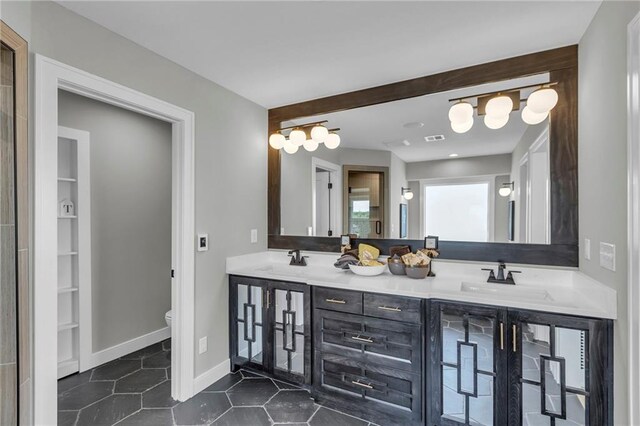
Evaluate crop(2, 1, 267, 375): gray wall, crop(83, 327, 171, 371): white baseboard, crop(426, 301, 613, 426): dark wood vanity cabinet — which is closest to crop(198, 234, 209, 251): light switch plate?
crop(2, 1, 267, 375): gray wall

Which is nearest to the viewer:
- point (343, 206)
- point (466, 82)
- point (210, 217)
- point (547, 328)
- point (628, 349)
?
point (628, 349)

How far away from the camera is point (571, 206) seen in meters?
2.01

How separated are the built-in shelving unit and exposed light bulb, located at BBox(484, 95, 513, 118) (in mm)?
3345

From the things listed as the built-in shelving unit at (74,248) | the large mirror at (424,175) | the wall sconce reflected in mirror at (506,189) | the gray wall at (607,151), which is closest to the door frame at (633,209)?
the gray wall at (607,151)

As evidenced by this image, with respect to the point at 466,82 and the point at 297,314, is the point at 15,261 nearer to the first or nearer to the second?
the point at 297,314

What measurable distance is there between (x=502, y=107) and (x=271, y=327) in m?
2.37

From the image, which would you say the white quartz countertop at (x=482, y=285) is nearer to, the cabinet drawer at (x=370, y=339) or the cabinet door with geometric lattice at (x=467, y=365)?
the cabinet door with geometric lattice at (x=467, y=365)

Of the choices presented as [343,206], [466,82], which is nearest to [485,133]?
[466,82]

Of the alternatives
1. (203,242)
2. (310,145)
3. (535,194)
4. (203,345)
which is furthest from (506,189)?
(203,345)

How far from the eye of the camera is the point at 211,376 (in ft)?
8.31

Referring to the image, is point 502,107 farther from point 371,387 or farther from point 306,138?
point 371,387

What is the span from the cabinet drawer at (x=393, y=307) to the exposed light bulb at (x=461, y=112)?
1.32m

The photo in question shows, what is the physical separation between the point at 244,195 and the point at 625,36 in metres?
2.68

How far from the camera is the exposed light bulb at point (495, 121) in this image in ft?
7.02
